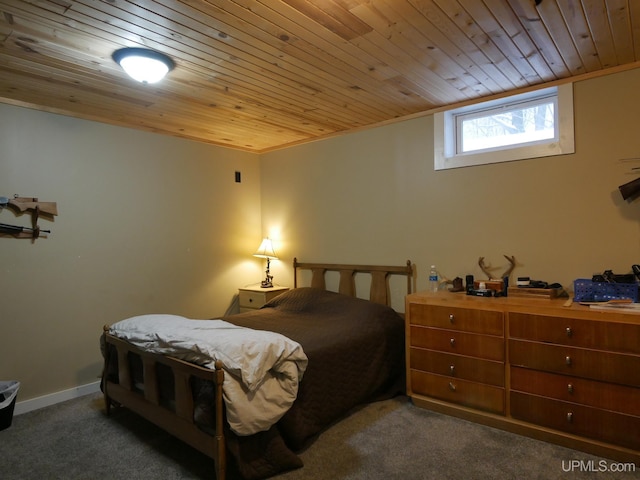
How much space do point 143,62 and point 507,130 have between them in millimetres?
→ 2615

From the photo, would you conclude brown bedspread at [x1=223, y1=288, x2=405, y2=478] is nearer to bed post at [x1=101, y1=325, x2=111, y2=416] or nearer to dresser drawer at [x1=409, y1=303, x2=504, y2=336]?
dresser drawer at [x1=409, y1=303, x2=504, y2=336]

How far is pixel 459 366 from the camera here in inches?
105

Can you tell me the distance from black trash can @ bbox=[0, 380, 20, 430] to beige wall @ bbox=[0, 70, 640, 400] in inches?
7.2

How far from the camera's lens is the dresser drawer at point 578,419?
2.09 meters

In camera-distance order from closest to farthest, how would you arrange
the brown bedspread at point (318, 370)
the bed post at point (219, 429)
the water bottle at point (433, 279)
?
the bed post at point (219, 429) → the brown bedspread at point (318, 370) → the water bottle at point (433, 279)

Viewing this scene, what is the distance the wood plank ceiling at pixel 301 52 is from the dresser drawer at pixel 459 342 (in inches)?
67.4

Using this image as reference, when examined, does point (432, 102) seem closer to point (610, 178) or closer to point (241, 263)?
point (610, 178)

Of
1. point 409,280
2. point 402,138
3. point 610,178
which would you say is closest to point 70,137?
point 402,138

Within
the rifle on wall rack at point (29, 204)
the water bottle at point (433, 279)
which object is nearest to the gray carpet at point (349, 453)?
the water bottle at point (433, 279)

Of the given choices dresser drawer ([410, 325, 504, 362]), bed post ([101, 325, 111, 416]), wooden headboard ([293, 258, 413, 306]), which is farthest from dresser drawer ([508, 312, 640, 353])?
bed post ([101, 325, 111, 416])

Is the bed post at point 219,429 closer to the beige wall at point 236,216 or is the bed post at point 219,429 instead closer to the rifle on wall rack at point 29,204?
the beige wall at point 236,216

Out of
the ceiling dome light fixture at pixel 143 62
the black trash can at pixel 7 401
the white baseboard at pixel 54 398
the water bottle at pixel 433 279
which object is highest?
the ceiling dome light fixture at pixel 143 62

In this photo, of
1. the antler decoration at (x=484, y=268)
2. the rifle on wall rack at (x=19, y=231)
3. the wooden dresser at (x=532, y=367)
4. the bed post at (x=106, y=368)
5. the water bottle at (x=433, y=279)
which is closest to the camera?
the wooden dresser at (x=532, y=367)

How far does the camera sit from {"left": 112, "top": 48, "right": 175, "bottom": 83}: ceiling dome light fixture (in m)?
2.27
